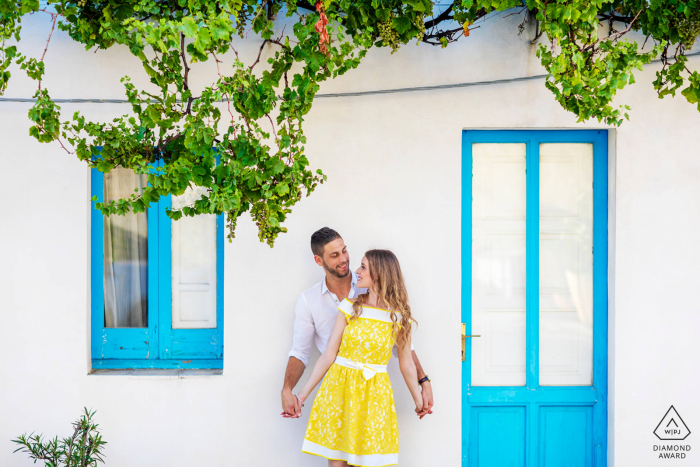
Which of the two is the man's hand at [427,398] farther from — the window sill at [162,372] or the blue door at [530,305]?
the window sill at [162,372]

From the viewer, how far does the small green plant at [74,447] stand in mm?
3033

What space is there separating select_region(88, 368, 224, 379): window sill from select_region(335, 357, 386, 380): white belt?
95 cm

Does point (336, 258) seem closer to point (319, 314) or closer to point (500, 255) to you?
point (319, 314)

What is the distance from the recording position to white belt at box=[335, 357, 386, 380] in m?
2.93

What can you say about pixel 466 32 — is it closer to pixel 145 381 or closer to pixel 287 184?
pixel 287 184

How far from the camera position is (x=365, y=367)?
9.63ft

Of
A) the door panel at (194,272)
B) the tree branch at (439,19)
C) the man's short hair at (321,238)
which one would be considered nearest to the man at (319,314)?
the man's short hair at (321,238)

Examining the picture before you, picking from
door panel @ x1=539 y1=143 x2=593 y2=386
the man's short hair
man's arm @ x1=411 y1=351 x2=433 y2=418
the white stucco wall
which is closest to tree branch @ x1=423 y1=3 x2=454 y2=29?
the white stucco wall

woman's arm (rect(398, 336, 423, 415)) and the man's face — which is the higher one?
the man's face

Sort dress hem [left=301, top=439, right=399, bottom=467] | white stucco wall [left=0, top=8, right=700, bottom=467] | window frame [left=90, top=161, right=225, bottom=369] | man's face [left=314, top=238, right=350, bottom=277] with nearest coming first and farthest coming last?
dress hem [left=301, top=439, right=399, bottom=467] → man's face [left=314, top=238, right=350, bottom=277] → white stucco wall [left=0, top=8, right=700, bottom=467] → window frame [left=90, top=161, right=225, bottom=369]

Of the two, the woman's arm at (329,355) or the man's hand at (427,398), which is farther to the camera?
the man's hand at (427,398)

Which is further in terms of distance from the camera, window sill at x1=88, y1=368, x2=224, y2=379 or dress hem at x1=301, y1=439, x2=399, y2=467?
window sill at x1=88, y1=368, x2=224, y2=379

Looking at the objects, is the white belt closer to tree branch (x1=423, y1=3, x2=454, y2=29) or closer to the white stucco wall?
the white stucco wall

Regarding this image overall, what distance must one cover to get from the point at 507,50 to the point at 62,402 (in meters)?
3.58
